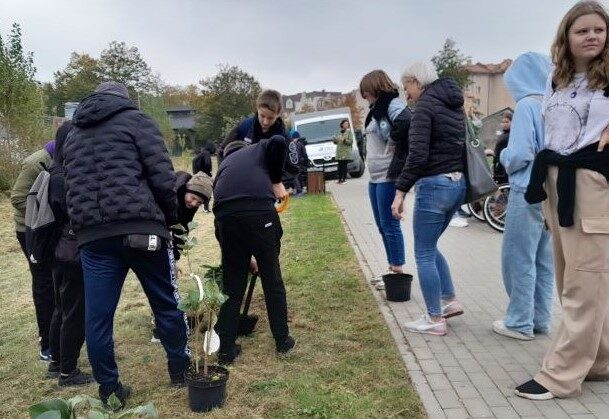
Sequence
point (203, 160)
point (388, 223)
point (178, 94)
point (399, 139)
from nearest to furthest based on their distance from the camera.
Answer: point (399, 139) < point (388, 223) < point (203, 160) < point (178, 94)

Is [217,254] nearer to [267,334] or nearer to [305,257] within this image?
[305,257]

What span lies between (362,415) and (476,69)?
75891mm

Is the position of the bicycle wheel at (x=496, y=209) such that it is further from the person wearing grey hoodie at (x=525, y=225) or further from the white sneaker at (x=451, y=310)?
the person wearing grey hoodie at (x=525, y=225)

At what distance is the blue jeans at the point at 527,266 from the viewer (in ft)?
12.8

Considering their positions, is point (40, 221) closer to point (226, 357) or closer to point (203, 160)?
point (226, 357)

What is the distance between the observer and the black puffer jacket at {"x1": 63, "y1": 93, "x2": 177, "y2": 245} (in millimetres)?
3023

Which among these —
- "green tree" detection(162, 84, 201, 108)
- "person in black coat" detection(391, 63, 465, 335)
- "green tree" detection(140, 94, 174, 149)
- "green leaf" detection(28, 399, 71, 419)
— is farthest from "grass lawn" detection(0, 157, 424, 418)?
"green tree" detection(162, 84, 201, 108)

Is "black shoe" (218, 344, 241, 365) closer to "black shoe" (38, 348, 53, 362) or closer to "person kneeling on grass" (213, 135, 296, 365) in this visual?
"person kneeling on grass" (213, 135, 296, 365)

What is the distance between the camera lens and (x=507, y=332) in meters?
4.19

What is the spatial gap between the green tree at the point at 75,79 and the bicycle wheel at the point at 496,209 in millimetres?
47001

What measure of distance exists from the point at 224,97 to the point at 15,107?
38.1 m

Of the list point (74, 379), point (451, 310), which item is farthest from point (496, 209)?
point (74, 379)

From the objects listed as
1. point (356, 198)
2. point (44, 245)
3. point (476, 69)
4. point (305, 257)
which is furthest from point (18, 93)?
point (476, 69)

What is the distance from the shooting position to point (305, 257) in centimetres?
732
